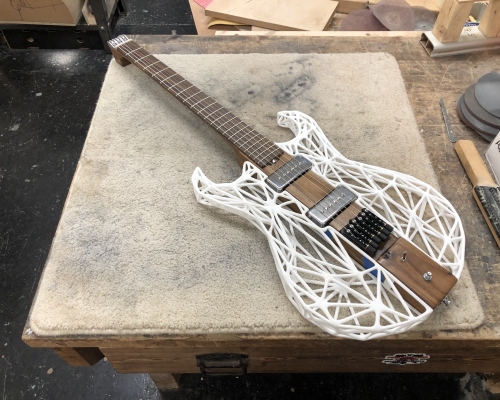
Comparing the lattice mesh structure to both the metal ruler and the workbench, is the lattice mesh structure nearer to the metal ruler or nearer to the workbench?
the workbench

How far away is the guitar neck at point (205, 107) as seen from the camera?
875 millimetres

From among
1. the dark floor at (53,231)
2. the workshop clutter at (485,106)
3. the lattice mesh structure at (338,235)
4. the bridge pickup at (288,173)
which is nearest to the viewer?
the lattice mesh structure at (338,235)

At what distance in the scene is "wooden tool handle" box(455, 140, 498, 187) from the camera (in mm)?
898

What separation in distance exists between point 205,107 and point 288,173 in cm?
32

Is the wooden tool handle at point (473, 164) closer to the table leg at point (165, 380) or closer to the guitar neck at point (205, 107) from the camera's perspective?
the guitar neck at point (205, 107)

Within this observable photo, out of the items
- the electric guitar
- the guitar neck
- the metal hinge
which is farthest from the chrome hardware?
the metal hinge

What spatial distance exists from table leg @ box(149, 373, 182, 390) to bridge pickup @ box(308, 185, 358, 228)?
0.63 meters

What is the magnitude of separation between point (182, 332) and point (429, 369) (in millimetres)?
643

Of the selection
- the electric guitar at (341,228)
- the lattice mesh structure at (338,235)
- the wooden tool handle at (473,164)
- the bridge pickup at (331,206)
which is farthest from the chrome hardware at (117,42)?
the wooden tool handle at (473,164)

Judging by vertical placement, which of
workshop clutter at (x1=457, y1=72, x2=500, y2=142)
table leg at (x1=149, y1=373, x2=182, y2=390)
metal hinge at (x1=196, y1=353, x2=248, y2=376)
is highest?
workshop clutter at (x1=457, y1=72, x2=500, y2=142)

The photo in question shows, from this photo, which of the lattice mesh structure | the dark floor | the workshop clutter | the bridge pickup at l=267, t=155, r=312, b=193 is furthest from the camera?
the dark floor

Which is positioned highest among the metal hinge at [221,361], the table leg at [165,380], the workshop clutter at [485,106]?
the workshop clutter at [485,106]

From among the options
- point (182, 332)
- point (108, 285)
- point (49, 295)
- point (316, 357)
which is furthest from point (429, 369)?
point (49, 295)

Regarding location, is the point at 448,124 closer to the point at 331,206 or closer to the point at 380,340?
the point at 331,206
